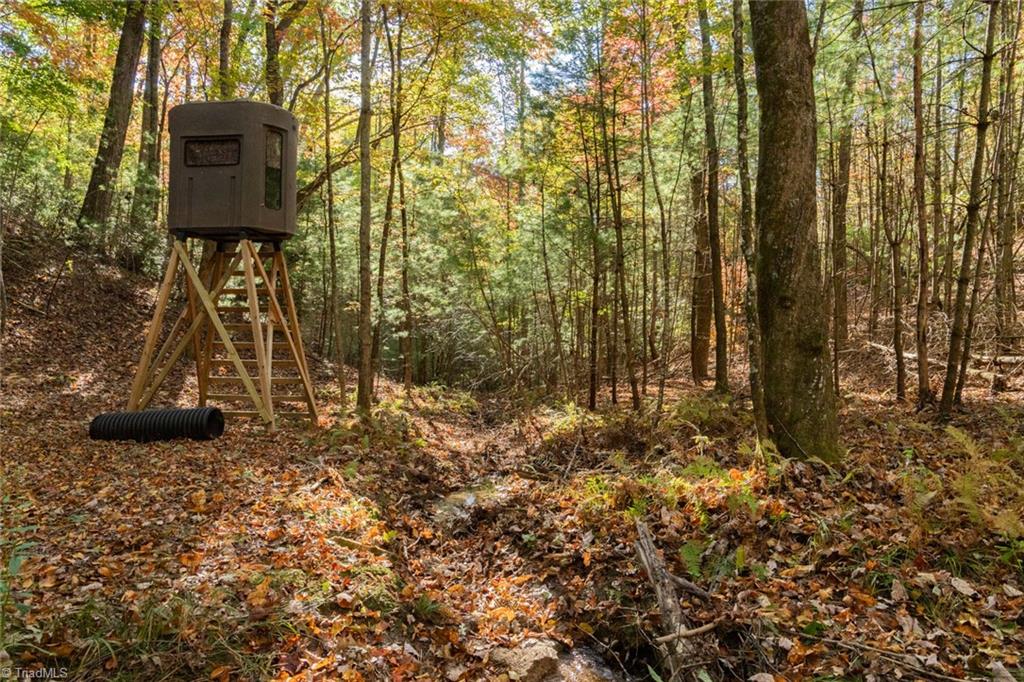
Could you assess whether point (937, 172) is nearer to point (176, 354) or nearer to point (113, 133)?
point (176, 354)

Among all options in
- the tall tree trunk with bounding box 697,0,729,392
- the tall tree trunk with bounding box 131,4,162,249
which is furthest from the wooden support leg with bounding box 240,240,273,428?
the tall tree trunk with bounding box 697,0,729,392

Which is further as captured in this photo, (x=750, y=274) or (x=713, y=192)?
Result: (x=713, y=192)

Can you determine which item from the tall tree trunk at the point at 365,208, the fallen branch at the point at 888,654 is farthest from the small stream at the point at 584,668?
the tall tree trunk at the point at 365,208

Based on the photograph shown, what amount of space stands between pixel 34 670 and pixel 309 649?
134cm

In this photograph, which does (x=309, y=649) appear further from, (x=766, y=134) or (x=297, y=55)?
(x=297, y=55)

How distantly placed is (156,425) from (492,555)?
186 inches

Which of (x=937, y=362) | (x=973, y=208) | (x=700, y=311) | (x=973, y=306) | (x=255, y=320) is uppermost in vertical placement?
(x=973, y=208)

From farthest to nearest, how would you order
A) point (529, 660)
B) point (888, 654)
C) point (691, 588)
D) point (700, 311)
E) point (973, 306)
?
point (700, 311) → point (973, 306) → point (691, 588) → point (529, 660) → point (888, 654)

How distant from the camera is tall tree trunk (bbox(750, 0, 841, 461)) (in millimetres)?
5500

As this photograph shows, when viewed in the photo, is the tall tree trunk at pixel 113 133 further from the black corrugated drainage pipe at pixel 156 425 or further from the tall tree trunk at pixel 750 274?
the tall tree trunk at pixel 750 274

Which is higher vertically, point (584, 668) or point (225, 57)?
point (225, 57)

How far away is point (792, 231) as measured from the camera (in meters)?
5.54

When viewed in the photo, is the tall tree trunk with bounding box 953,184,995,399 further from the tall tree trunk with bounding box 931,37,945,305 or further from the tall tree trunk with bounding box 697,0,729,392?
the tall tree trunk with bounding box 697,0,729,392

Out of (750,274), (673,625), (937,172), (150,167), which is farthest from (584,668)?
(150,167)
